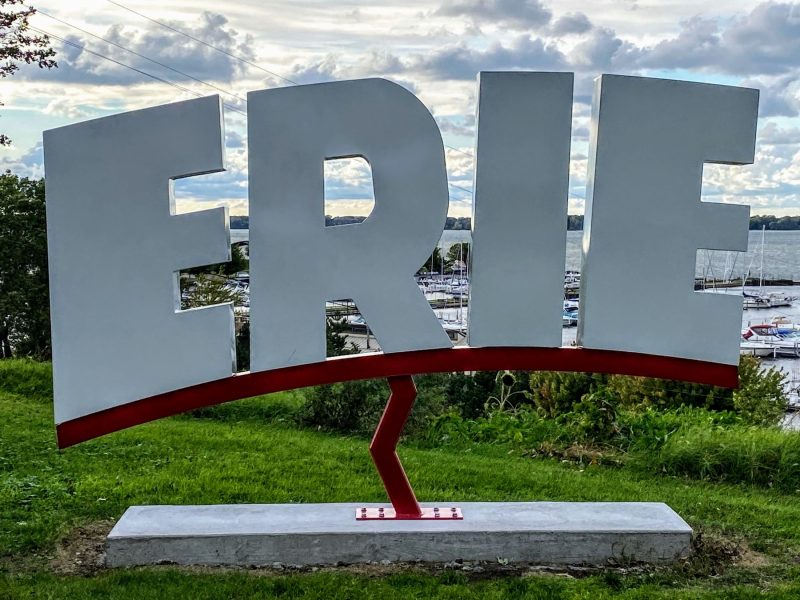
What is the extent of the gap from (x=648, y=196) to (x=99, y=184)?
3.78 metres

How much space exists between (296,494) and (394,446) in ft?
5.19

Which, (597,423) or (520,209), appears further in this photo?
(597,423)

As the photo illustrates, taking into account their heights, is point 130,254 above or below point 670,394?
above

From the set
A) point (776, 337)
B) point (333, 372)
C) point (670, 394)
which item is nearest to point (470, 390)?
point (670, 394)

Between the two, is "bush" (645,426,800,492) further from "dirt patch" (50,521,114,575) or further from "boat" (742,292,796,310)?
"boat" (742,292,796,310)

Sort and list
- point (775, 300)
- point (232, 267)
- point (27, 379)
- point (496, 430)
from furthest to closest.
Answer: point (775, 300) → point (232, 267) → point (27, 379) → point (496, 430)

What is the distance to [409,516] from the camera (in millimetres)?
6121

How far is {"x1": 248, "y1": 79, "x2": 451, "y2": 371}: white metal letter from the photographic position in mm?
5629

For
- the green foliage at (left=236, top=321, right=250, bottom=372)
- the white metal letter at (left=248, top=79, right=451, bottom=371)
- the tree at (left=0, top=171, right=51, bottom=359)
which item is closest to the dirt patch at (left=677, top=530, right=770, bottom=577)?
the white metal letter at (left=248, top=79, right=451, bottom=371)

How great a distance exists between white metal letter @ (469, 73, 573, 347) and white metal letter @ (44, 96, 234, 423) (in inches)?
69.6

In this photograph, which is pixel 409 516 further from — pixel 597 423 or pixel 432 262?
pixel 597 423

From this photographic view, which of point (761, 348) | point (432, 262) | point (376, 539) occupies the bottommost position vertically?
point (761, 348)

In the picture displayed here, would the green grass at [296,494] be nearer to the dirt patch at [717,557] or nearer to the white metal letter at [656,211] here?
the dirt patch at [717,557]

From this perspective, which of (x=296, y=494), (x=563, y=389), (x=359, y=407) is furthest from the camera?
(x=563, y=389)
